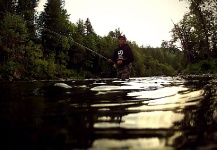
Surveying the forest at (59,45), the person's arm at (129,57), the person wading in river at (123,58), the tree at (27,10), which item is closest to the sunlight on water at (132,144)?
the person wading in river at (123,58)

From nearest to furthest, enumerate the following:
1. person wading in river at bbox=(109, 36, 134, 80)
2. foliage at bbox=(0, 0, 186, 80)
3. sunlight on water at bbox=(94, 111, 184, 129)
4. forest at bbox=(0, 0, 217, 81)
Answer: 1. sunlight on water at bbox=(94, 111, 184, 129)
2. person wading in river at bbox=(109, 36, 134, 80)
3. forest at bbox=(0, 0, 217, 81)
4. foliage at bbox=(0, 0, 186, 80)

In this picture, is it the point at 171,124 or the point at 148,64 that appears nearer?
the point at 171,124

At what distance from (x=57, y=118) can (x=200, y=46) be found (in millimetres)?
51247

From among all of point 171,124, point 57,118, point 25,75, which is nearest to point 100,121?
point 57,118

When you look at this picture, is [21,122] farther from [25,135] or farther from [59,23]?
[59,23]

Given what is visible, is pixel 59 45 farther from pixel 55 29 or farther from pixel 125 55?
pixel 125 55

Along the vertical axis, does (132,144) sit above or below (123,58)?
below

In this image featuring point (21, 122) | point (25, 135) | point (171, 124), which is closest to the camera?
point (25, 135)

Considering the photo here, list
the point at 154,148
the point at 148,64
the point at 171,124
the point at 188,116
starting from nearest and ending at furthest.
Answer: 1. the point at 154,148
2. the point at 171,124
3. the point at 188,116
4. the point at 148,64

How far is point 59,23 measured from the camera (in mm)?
63000

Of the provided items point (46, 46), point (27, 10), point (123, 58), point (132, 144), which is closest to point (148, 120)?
point (132, 144)

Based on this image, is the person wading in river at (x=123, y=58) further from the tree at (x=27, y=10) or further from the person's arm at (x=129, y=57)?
the tree at (x=27, y=10)

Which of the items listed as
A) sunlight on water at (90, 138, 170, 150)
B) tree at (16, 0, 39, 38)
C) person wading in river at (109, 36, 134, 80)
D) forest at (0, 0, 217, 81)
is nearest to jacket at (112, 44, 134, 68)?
person wading in river at (109, 36, 134, 80)

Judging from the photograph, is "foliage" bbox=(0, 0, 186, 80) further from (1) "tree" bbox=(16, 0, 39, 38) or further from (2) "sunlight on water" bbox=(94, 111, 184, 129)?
(2) "sunlight on water" bbox=(94, 111, 184, 129)
